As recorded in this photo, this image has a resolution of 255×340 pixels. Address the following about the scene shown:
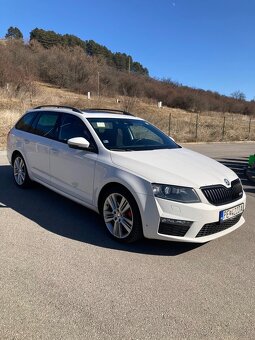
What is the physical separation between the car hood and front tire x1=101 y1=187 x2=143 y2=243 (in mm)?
339

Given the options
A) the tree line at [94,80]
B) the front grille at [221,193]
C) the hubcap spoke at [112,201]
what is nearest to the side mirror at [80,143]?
the hubcap spoke at [112,201]

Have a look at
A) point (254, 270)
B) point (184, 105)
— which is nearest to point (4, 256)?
point (254, 270)

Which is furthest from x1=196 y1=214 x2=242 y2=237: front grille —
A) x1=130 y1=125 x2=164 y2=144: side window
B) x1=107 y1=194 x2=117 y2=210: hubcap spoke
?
x1=130 y1=125 x2=164 y2=144: side window

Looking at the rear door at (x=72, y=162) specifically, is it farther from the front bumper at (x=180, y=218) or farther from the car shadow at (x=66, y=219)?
the front bumper at (x=180, y=218)

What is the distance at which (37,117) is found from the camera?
6488 millimetres

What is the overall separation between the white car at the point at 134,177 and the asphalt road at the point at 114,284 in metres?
0.30

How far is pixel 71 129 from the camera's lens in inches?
215

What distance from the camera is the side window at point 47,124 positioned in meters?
5.85

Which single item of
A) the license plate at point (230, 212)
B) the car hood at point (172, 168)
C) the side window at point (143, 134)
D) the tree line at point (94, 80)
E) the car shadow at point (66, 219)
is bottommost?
the car shadow at point (66, 219)

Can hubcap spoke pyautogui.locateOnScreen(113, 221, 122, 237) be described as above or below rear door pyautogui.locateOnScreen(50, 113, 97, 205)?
below

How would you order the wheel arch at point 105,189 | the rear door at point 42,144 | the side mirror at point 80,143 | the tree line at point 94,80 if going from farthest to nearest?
the tree line at point 94,80 → the rear door at point 42,144 → the side mirror at point 80,143 → the wheel arch at point 105,189

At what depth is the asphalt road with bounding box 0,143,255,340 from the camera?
282 cm

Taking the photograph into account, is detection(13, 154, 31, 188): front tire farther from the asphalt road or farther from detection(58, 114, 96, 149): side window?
the asphalt road

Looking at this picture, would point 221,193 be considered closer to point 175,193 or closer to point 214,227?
point 214,227
